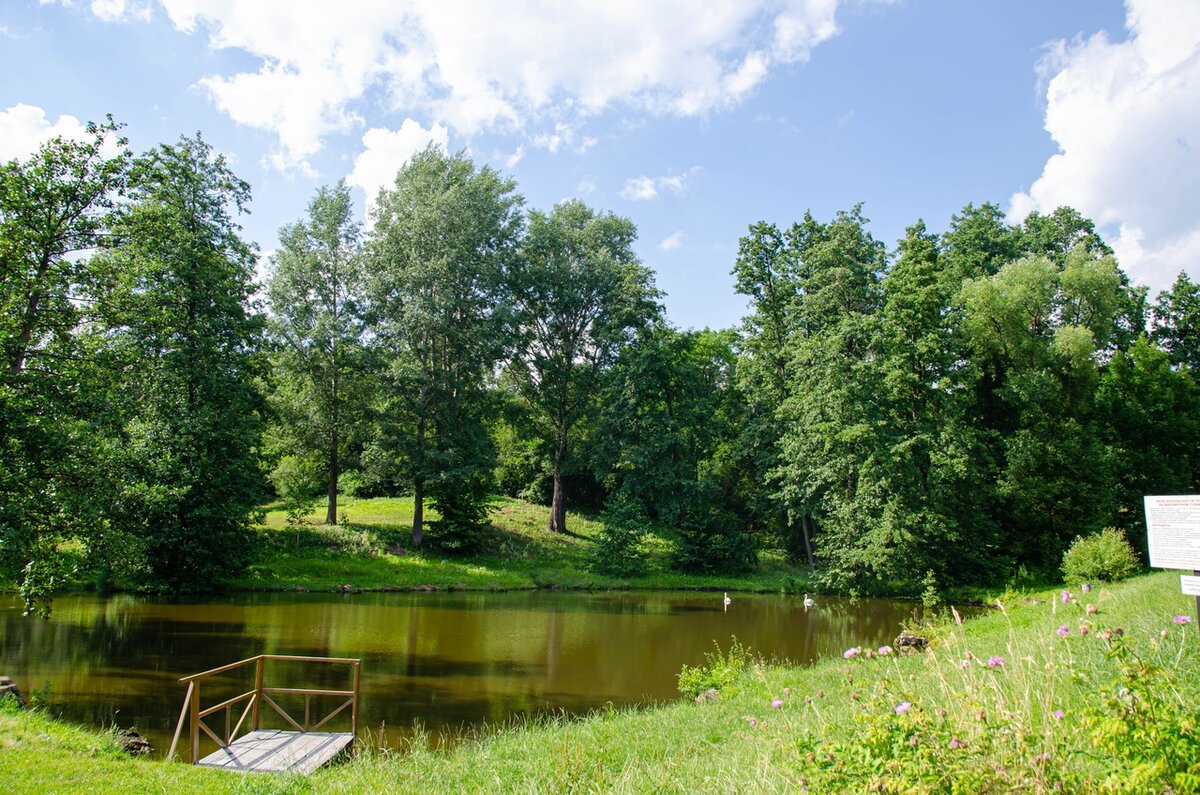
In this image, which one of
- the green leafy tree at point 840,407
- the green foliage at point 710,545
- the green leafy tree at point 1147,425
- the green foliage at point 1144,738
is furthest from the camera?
the green foliage at point 710,545

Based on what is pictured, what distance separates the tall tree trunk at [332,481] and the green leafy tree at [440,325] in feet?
8.47

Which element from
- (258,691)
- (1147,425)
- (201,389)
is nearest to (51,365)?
(258,691)

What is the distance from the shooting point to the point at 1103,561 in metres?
19.8

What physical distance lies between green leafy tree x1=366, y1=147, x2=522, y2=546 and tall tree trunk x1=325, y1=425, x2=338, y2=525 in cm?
258

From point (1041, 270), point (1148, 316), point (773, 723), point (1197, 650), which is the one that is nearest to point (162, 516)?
point (773, 723)

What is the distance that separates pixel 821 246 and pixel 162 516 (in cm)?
2976

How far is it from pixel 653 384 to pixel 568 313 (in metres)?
7.16

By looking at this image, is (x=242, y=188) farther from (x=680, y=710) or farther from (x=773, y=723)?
(x=773, y=723)

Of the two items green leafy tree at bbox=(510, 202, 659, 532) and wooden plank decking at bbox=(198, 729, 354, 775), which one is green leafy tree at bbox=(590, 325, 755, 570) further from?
wooden plank decking at bbox=(198, 729, 354, 775)

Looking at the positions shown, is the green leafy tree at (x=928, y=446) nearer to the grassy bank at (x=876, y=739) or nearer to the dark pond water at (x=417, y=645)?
the dark pond water at (x=417, y=645)

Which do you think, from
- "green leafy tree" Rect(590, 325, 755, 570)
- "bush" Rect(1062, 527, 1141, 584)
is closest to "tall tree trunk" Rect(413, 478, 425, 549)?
"green leafy tree" Rect(590, 325, 755, 570)

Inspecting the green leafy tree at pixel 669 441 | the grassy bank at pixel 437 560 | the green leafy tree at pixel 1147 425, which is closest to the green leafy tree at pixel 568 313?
the green leafy tree at pixel 669 441

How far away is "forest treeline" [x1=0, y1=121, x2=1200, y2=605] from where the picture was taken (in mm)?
24969

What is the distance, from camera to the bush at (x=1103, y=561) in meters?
19.6
